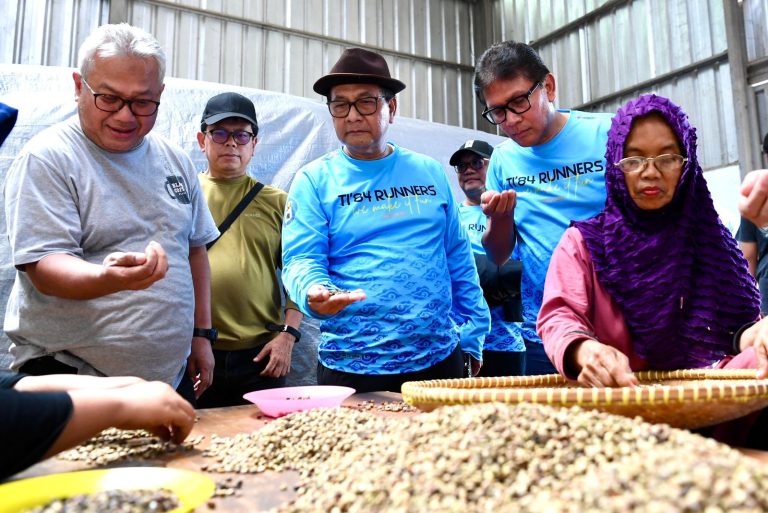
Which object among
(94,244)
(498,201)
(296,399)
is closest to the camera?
(296,399)

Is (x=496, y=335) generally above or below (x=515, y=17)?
below

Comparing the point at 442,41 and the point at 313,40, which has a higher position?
the point at 442,41

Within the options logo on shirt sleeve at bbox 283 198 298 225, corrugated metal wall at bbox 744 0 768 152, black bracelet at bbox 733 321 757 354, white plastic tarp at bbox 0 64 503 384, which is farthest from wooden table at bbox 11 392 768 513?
corrugated metal wall at bbox 744 0 768 152

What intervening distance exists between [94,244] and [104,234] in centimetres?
3

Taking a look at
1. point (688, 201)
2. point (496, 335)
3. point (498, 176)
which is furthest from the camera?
point (496, 335)

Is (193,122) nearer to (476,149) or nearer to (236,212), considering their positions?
(236,212)

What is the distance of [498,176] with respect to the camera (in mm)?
1907

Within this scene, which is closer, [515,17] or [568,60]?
[568,60]

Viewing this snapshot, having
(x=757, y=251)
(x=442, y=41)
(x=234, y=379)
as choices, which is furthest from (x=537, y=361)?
(x=442, y=41)

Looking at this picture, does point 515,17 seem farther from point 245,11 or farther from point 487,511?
point 487,511

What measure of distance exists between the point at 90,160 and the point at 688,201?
1.43m

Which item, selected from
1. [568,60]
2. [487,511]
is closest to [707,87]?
[568,60]

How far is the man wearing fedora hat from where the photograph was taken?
1.61 m

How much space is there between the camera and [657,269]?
1272 millimetres
